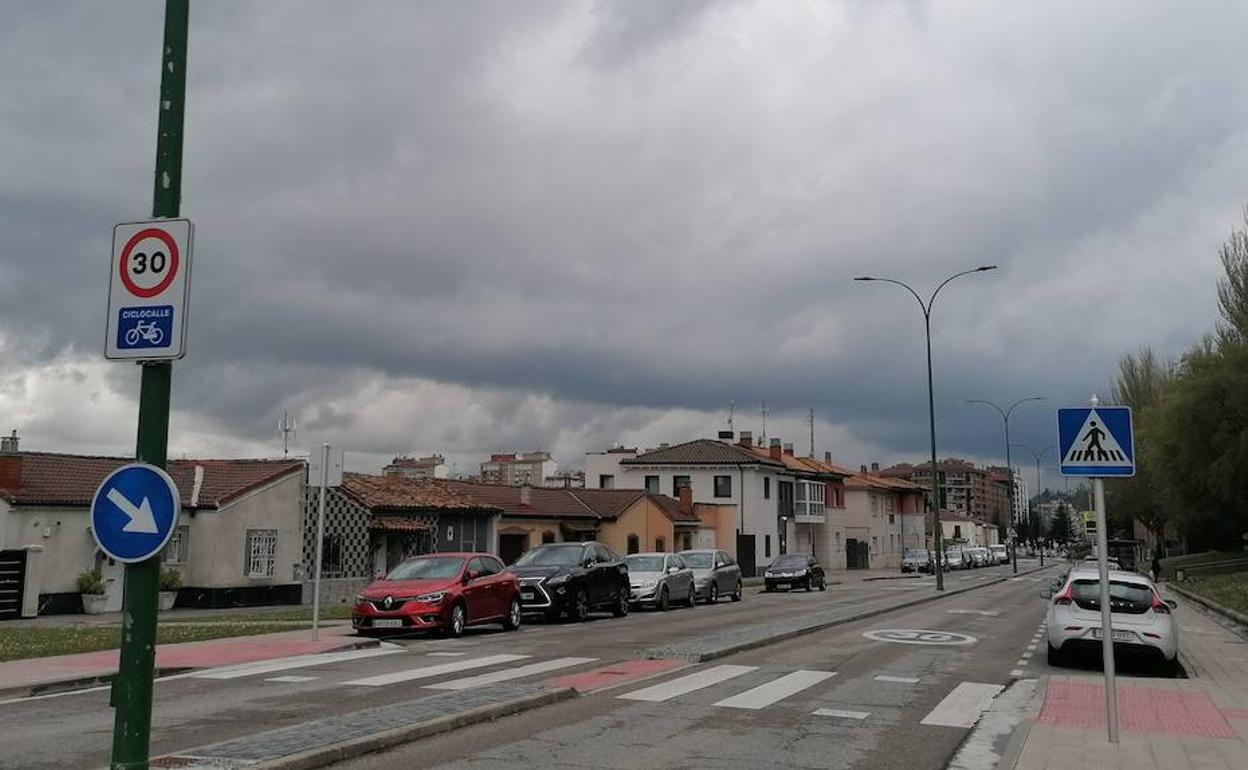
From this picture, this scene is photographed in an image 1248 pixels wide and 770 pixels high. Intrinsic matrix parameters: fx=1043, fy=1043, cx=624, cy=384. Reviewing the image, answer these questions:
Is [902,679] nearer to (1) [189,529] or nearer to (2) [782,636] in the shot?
(2) [782,636]

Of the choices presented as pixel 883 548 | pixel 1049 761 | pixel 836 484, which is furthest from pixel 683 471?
pixel 1049 761

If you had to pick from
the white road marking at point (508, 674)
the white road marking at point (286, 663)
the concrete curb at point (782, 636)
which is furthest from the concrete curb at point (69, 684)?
the concrete curb at point (782, 636)

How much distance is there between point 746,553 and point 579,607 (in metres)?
39.7

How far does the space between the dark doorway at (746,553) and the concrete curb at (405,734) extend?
5066 centimetres

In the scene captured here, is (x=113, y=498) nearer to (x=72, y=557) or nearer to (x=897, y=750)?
(x=897, y=750)

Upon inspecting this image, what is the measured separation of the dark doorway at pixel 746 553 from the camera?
60906 millimetres

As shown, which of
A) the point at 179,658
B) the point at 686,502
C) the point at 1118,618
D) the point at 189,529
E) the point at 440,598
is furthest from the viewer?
the point at 686,502

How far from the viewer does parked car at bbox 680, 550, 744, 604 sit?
3062 cm

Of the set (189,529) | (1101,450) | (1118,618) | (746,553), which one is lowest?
(746,553)

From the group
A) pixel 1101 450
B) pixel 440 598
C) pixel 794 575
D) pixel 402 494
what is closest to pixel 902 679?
pixel 1101 450

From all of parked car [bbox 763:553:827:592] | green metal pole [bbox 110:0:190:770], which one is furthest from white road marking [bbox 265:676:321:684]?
parked car [bbox 763:553:827:592]

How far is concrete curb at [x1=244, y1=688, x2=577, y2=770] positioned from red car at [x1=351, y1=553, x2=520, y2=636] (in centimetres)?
719

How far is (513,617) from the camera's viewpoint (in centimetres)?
2019

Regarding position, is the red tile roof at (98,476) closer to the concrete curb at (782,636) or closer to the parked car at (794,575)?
the concrete curb at (782,636)
